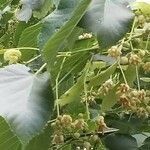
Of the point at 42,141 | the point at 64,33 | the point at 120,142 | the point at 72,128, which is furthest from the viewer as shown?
the point at 120,142

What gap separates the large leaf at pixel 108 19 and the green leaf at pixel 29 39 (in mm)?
242

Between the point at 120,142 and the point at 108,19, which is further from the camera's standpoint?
the point at 120,142

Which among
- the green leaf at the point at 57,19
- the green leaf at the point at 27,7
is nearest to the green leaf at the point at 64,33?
the green leaf at the point at 57,19

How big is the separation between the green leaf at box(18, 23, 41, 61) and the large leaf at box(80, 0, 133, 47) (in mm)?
242

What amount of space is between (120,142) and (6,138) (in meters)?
0.33

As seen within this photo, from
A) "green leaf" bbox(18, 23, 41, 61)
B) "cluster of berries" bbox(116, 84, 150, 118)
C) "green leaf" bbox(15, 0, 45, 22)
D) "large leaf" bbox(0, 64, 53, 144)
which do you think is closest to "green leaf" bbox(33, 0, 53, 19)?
"green leaf" bbox(15, 0, 45, 22)

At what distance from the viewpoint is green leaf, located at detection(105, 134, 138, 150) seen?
122 centimetres

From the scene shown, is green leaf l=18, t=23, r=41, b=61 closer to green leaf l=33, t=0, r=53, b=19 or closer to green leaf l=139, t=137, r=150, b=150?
green leaf l=33, t=0, r=53, b=19

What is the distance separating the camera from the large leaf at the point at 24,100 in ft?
2.70

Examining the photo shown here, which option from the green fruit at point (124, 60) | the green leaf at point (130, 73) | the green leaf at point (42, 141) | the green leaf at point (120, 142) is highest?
the green fruit at point (124, 60)

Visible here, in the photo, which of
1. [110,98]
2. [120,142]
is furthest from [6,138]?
[120,142]

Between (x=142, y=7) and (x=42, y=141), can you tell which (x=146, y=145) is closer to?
(x=42, y=141)

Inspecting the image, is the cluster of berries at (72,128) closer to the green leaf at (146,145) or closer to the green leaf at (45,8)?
the green leaf at (146,145)

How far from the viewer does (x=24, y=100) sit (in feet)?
2.88
